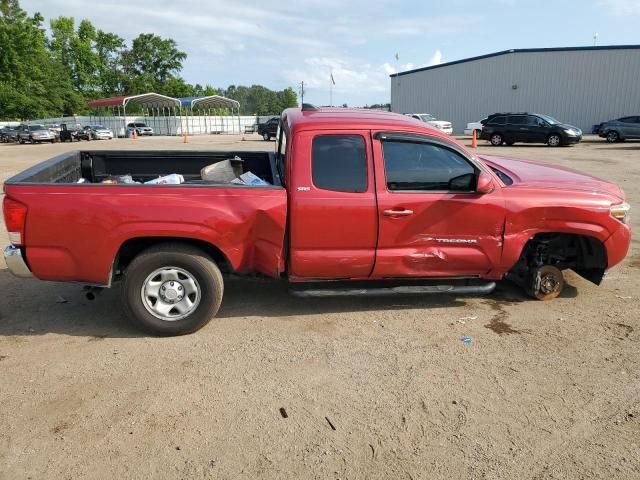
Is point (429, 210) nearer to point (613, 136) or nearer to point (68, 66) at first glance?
point (613, 136)

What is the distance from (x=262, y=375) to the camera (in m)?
3.67

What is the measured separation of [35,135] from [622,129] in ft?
129

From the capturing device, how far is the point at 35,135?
127ft

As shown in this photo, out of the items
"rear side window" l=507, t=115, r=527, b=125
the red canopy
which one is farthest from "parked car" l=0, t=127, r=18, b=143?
"rear side window" l=507, t=115, r=527, b=125

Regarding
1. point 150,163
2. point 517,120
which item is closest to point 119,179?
point 150,163

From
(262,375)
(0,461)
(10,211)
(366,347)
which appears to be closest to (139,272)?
(10,211)

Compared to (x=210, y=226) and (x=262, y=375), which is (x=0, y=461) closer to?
(x=262, y=375)

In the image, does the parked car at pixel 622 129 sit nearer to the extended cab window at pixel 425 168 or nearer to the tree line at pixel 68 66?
the extended cab window at pixel 425 168

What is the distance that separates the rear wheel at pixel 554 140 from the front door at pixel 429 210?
23.2 meters

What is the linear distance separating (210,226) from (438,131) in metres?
2.18

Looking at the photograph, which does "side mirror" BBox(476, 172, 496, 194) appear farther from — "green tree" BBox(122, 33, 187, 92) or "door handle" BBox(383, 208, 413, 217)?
"green tree" BBox(122, 33, 187, 92)

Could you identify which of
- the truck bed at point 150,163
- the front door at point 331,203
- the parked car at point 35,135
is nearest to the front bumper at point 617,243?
the front door at point 331,203

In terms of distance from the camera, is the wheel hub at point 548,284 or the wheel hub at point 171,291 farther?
the wheel hub at point 548,284

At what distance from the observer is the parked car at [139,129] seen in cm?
5434
